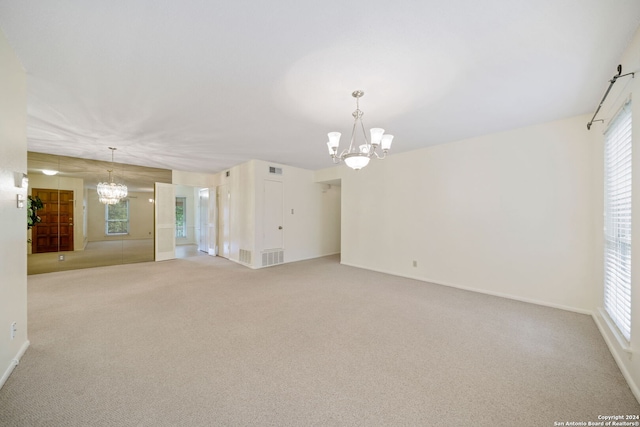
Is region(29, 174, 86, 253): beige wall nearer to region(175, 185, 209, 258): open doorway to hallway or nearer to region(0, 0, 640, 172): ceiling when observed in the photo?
region(0, 0, 640, 172): ceiling

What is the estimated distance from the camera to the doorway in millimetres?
4957

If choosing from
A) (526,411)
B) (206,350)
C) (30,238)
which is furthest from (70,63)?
(30,238)

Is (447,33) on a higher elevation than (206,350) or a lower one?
higher

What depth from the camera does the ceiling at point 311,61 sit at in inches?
61.6

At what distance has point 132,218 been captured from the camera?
640cm

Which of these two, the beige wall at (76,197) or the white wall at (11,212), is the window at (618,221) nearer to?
the white wall at (11,212)

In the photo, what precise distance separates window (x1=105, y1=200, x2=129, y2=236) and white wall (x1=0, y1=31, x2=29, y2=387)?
187 inches

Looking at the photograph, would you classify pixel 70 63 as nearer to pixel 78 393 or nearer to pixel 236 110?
pixel 236 110

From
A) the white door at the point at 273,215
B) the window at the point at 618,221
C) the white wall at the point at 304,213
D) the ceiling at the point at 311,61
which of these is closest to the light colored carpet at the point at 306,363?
the window at the point at 618,221

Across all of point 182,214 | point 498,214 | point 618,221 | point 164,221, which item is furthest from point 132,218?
point 618,221

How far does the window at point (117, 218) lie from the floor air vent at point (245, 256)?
3.10 m

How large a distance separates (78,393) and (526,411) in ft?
10.2

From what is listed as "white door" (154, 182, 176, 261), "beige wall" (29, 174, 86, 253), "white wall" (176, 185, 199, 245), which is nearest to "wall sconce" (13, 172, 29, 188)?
"beige wall" (29, 174, 86, 253)

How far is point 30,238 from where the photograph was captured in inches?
189
